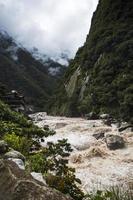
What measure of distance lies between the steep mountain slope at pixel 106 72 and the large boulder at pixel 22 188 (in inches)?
2047

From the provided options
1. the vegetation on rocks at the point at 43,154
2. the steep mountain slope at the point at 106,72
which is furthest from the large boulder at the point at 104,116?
the vegetation on rocks at the point at 43,154

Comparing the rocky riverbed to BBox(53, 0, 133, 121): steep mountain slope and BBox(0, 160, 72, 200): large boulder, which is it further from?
BBox(53, 0, 133, 121): steep mountain slope

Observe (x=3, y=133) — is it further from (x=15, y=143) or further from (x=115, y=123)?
(x=115, y=123)

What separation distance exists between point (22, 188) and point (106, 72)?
75032mm

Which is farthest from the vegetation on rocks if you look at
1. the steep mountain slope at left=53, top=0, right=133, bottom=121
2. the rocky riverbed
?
the steep mountain slope at left=53, top=0, right=133, bottom=121

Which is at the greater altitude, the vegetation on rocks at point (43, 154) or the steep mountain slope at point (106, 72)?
the steep mountain slope at point (106, 72)

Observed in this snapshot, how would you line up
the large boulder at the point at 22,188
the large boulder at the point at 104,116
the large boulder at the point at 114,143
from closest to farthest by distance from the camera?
the large boulder at the point at 22,188
the large boulder at the point at 114,143
the large boulder at the point at 104,116

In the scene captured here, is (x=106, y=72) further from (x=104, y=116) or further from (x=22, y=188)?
(x=22, y=188)

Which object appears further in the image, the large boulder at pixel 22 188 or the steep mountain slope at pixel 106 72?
the steep mountain slope at pixel 106 72

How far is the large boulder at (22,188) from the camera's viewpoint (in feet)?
31.1

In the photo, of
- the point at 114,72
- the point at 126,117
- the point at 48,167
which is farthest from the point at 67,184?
the point at 114,72

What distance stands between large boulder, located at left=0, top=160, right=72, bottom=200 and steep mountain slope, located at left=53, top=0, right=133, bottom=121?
52004 mm

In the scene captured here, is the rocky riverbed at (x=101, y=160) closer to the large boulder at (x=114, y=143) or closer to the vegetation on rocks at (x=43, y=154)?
the large boulder at (x=114, y=143)

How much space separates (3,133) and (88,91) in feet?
187
